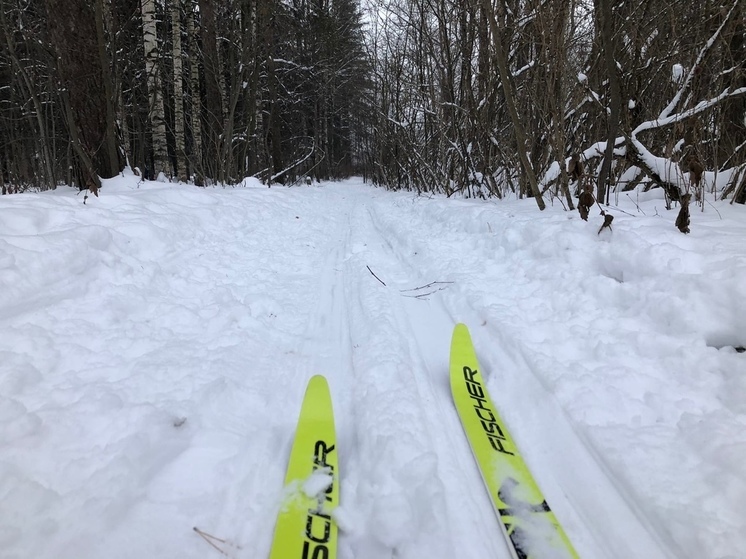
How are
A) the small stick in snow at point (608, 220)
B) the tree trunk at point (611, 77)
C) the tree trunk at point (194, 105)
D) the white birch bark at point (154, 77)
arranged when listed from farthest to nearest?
the tree trunk at point (194, 105)
the white birch bark at point (154, 77)
the tree trunk at point (611, 77)
the small stick in snow at point (608, 220)

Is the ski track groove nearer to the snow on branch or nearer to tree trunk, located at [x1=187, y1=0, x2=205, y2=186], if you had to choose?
the snow on branch

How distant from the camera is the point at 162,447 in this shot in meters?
1.60

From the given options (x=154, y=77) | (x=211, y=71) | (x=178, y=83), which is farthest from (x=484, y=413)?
(x=211, y=71)

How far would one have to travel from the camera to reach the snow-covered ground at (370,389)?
1323 millimetres

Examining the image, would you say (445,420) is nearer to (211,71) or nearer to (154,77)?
(154,77)

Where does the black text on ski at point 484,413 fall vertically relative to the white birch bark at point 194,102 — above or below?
below

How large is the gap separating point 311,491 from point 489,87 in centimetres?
806

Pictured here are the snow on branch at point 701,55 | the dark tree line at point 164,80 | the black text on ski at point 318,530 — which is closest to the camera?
the black text on ski at point 318,530

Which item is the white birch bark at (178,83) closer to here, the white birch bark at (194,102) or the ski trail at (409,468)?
the white birch bark at (194,102)

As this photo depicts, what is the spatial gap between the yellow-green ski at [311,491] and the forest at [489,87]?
3.23m

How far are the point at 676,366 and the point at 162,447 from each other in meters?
2.63

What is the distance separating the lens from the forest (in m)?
4.32

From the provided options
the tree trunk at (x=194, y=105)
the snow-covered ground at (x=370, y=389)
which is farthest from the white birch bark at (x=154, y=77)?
the snow-covered ground at (x=370, y=389)

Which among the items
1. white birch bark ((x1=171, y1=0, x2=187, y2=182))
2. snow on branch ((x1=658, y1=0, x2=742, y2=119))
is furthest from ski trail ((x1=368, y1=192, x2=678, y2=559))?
white birch bark ((x1=171, y1=0, x2=187, y2=182))
